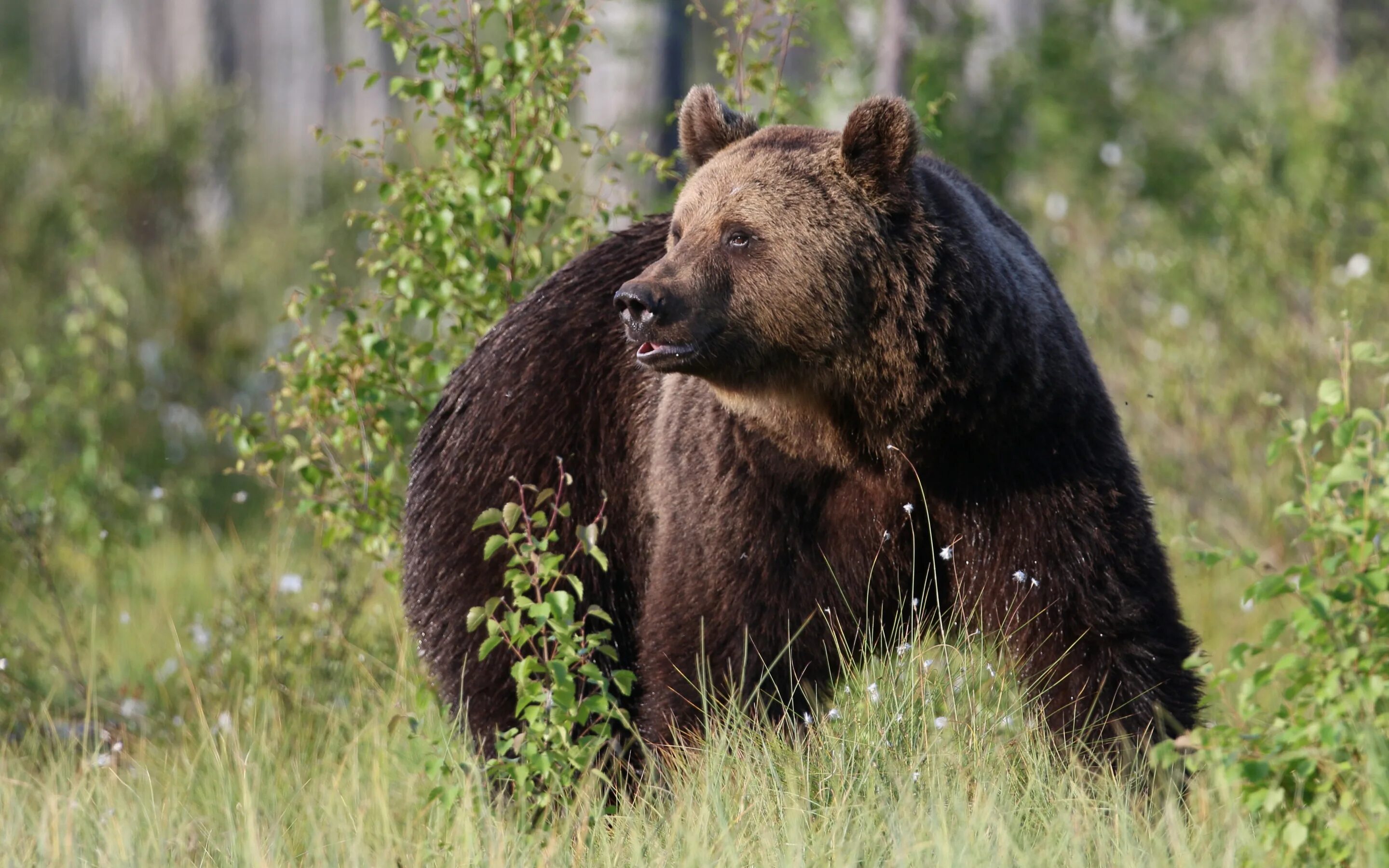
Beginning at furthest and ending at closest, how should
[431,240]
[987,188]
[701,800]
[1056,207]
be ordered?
1. [1056,207]
2. [987,188]
3. [431,240]
4. [701,800]

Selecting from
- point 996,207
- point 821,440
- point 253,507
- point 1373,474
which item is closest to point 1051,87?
point 253,507

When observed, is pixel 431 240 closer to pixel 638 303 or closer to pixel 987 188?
pixel 638 303

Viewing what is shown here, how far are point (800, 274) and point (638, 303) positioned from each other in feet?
1.38

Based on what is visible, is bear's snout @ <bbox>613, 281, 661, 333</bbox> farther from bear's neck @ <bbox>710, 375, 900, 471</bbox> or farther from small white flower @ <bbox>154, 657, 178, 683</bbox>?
small white flower @ <bbox>154, 657, 178, 683</bbox>

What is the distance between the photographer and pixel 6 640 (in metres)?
5.63

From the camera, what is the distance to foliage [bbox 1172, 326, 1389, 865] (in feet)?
8.74

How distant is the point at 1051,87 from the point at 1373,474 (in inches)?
325

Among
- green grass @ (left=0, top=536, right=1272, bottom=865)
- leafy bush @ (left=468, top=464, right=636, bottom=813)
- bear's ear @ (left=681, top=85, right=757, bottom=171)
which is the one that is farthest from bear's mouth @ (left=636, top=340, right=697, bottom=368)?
Result: green grass @ (left=0, top=536, right=1272, bottom=865)

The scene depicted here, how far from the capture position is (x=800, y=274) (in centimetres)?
389

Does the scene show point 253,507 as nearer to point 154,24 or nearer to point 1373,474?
point 1373,474

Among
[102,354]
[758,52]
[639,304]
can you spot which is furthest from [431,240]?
[102,354]

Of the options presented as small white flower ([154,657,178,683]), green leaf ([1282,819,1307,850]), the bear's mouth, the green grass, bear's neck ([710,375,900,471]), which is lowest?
small white flower ([154,657,178,683])

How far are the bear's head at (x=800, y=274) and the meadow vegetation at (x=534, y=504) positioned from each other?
2.33 ft

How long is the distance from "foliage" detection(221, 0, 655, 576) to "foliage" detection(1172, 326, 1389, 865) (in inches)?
115
